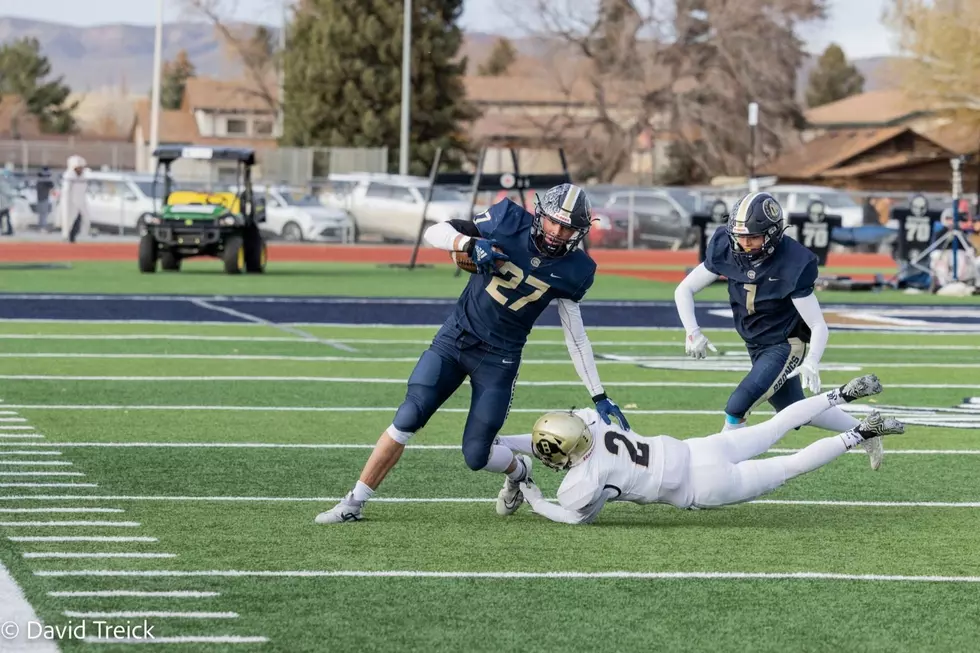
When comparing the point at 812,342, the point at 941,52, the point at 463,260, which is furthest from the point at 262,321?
the point at 941,52

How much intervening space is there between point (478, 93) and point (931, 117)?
147ft

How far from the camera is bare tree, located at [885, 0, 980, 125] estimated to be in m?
54.7

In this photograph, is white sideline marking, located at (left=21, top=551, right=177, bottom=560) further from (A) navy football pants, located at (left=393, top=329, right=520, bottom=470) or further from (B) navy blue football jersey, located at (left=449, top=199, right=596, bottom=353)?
(B) navy blue football jersey, located at (left=449, top=199, right=596, bottom=353)

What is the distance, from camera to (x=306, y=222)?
41312 millimetres

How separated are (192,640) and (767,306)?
4862mm

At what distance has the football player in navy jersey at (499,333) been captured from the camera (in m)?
8.38

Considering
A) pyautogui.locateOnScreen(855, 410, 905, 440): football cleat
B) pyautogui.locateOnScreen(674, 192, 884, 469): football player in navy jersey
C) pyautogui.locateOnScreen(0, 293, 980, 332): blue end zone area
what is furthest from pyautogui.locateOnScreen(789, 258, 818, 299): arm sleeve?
pyautogui.locateOnScreen(0, 293, 980, 332): blue end zone area

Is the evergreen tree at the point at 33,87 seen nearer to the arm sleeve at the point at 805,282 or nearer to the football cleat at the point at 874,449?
the arm sleeve at the point at 805,282

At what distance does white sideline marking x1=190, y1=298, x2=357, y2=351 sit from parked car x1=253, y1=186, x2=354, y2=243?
18.6 meters

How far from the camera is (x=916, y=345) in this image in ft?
61.7

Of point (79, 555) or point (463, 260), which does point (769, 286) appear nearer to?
point (463, 260)

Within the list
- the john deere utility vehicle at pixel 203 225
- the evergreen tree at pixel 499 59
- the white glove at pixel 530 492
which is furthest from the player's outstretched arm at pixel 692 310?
the evergreen tree at pixel 499 59

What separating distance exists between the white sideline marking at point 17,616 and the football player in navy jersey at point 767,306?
14.0ft

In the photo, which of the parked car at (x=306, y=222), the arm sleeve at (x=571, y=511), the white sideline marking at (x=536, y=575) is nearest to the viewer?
the white sideline marking at (x=536, y=575)
